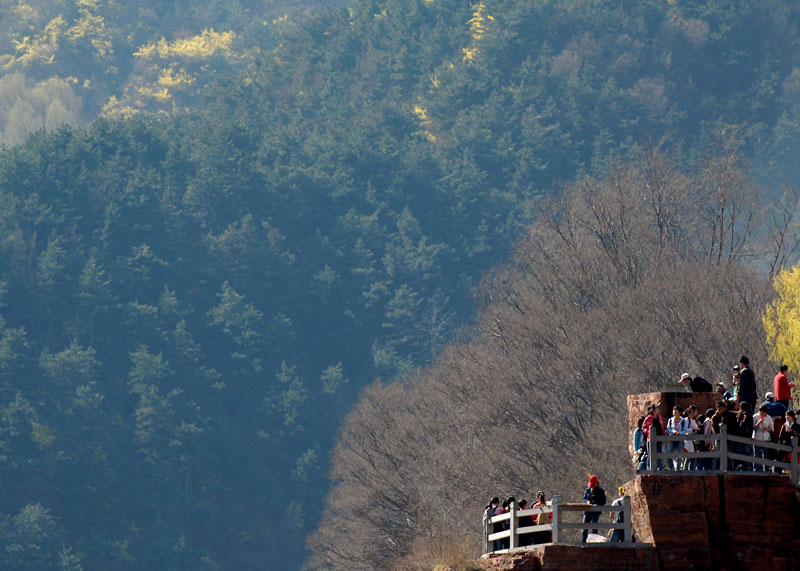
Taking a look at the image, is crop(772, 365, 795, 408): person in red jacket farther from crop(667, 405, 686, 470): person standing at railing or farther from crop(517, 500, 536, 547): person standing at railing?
crop(517, 500, 536, 547): person standing at railing

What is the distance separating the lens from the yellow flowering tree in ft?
160

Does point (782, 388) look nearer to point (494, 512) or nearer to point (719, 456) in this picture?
point (719, 456)

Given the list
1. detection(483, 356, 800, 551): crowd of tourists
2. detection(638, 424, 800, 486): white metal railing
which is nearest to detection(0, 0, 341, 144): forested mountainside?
detection(483, 356, 800, 551): crowd of tourists

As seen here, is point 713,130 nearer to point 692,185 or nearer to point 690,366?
point 692,185

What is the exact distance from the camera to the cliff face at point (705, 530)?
96.6 feet

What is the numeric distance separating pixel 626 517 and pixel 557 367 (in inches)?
1446

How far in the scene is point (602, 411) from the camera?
191ft

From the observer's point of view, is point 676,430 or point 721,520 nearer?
point 676,430

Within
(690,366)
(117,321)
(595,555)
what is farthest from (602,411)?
(117,321)

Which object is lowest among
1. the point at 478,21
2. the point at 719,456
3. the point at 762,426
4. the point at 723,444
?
the point at 719,456

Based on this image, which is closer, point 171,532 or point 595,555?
point 595,555

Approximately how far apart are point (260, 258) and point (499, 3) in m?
41.1

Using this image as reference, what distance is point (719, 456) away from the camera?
28.3 meters

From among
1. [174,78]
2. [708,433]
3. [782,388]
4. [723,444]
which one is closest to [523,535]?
[708,433]
